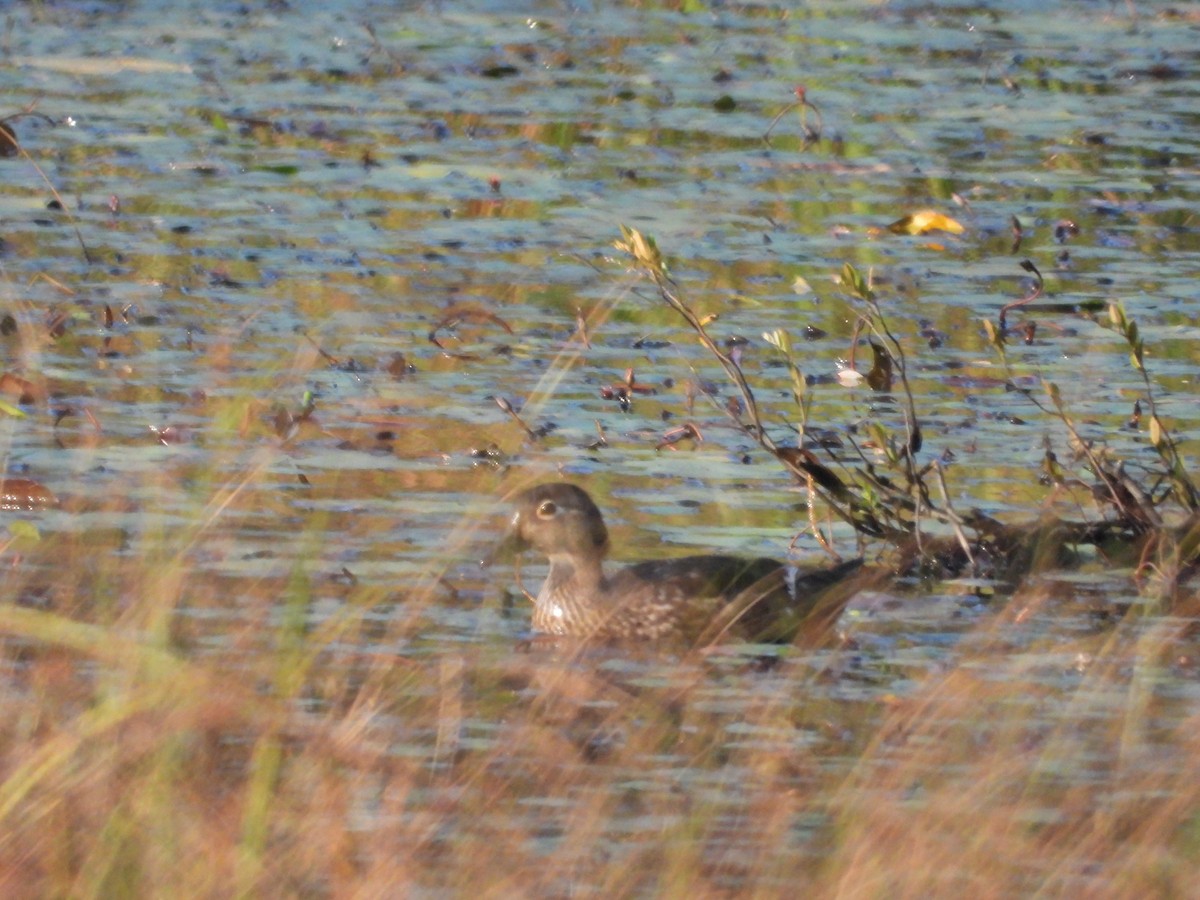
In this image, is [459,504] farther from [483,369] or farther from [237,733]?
[237,733]

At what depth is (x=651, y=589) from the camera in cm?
756

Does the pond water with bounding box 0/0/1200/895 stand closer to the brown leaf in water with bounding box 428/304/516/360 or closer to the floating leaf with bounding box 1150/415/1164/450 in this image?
the brown leaf in water with bounding box 428/304/516/360

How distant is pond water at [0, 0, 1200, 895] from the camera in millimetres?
5703

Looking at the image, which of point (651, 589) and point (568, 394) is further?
point (568, 394)

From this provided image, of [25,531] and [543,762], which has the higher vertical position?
[25,531]

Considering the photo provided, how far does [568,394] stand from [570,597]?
2040 millimetres

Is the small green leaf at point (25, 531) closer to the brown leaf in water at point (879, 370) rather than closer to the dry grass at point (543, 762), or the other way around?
the dry grass at point (543, 762)

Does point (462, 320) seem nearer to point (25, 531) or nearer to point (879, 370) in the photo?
point (879, 370)

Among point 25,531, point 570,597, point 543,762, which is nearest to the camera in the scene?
point 543,762

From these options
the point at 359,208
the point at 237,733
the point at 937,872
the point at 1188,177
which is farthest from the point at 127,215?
the point at 937,872

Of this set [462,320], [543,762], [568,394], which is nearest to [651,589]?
[543,762]

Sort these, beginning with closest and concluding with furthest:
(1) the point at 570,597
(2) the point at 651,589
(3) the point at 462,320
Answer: (2) the point at 651,589 → (1) the point at 570,597 → (3) the point at 462,320

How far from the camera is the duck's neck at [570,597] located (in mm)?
7609

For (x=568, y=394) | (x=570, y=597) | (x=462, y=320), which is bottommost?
(x=570, y=597)
